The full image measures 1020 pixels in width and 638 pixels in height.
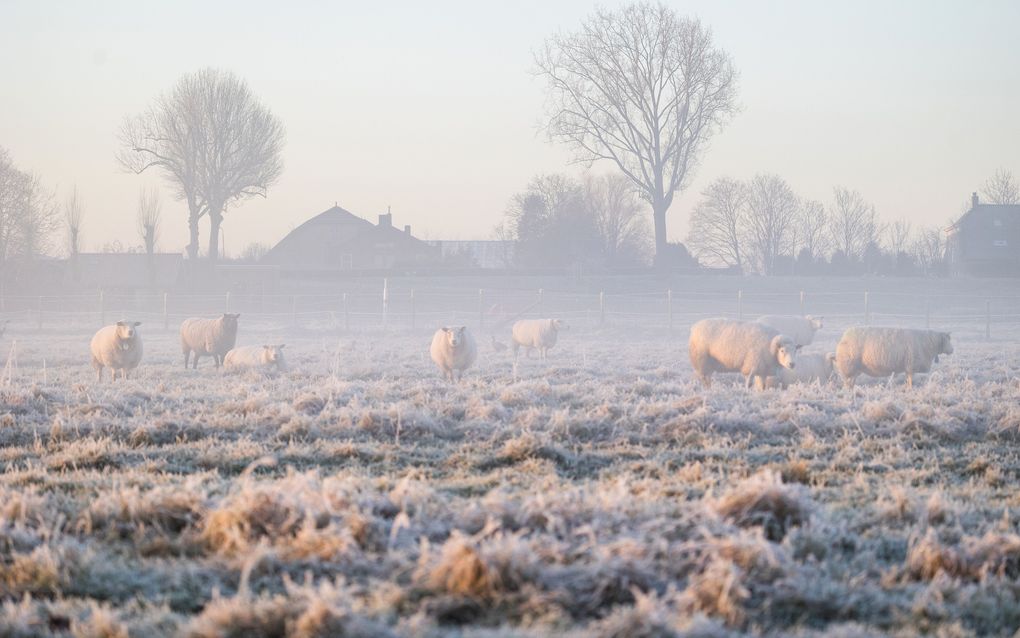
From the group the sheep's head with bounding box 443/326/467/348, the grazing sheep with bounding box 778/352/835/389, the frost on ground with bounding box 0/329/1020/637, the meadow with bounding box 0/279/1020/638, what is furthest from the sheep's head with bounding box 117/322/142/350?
the grazing sheep with bounding box 778/352/835/389

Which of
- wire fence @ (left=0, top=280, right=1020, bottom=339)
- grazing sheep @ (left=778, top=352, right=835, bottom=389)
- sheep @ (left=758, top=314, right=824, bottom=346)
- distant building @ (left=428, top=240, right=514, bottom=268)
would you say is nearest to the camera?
grazing sheep @ (left=778, top=352, right=835, bottom=389)

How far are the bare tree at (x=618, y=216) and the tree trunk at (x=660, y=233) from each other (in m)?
12.6

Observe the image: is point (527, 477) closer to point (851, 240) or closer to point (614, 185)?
point (614, 185)

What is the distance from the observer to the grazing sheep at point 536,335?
964 inches

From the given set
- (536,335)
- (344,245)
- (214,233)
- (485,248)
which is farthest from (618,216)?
Result: (536,335)

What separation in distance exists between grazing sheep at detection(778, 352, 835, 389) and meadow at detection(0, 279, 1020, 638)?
5339 mm

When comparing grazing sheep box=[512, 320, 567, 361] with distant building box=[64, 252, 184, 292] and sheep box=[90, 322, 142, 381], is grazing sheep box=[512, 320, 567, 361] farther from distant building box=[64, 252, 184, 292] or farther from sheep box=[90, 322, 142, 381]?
distant building box=[64, 252, 184, 292]

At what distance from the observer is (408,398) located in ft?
37.5

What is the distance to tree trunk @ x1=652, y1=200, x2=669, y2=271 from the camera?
4812 cm

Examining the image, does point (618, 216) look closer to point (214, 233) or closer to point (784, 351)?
point (214, 233)

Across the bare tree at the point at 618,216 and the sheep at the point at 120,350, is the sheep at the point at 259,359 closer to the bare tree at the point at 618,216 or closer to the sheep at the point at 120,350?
the sheep at the point at 120,350

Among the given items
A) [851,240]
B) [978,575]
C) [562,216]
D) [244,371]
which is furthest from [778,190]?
[978,575]

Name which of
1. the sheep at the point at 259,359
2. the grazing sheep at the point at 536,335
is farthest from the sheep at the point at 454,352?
the grazing sheep at the point at 536,335

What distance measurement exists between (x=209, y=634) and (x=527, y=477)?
3530 millimetres
